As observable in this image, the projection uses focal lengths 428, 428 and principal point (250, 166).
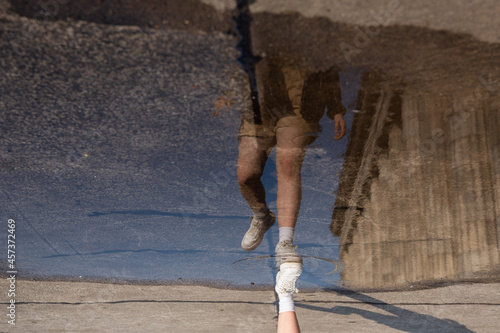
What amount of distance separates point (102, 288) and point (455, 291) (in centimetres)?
357

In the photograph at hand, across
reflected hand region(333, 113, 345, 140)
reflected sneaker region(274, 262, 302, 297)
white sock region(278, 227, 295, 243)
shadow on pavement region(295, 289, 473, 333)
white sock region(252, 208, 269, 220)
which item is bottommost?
shadow on pavement region(295, 289, 473, 333)

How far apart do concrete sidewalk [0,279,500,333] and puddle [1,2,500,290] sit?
1.14ft

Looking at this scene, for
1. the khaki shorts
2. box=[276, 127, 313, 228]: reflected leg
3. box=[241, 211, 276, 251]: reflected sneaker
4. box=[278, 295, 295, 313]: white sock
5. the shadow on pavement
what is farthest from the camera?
the shadow on pavement

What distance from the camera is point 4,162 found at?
266cm

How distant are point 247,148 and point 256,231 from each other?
1000 millimetres

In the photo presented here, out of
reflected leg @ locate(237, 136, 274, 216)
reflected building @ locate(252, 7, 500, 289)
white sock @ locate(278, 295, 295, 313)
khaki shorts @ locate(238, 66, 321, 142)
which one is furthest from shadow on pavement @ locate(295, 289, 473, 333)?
khaki shorts @ locate(238, 66, 321, 142)

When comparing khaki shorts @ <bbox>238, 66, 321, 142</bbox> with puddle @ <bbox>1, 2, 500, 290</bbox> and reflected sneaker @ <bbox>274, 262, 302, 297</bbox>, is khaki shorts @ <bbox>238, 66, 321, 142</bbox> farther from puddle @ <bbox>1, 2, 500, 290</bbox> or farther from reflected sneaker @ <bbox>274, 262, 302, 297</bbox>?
reflected sneaker @ <bbox>274, 262, 302, 297</bbox>

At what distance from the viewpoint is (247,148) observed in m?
2.57

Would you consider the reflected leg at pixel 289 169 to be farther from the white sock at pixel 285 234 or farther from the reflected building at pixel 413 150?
the reflected building at pixel 413 150

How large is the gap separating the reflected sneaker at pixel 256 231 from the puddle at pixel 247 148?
0.07 metres

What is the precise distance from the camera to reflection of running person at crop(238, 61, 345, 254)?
6.75 ft

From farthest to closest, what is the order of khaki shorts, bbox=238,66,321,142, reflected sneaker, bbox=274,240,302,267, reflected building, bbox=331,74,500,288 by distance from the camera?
reflected sneaker, bbox=274,240,302,267 < reflected building, bbox=331,74,500,288 < khaki shorts, bbox=238,66,321,142

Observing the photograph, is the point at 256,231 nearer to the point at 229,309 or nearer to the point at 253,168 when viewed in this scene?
the point at 253,168

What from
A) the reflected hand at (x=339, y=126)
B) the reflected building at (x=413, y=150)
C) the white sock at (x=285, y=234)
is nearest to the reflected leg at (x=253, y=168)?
the white sock at (x=285, y=234)
